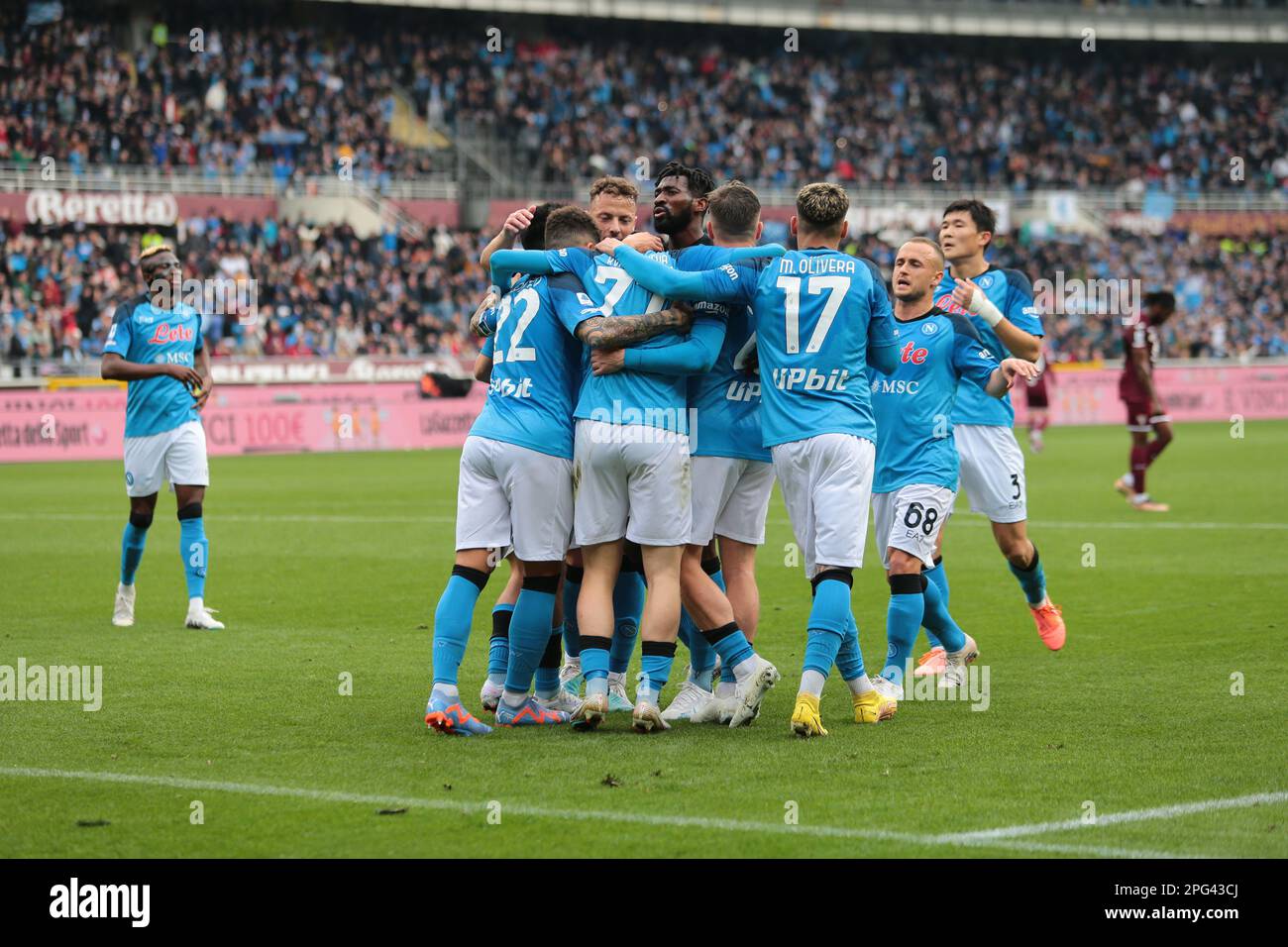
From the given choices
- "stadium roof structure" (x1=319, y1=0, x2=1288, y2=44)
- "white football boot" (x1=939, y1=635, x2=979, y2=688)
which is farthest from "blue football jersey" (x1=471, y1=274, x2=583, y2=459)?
"stadium roof structure" (x1=319, y1=0, x2=1288, y2=44)

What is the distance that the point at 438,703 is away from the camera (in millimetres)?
7320

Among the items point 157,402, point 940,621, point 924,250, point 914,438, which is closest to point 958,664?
point 940,621

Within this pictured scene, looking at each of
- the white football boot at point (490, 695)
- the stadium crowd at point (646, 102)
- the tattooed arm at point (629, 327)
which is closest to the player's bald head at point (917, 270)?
the tattooed arm at point (629, 327)

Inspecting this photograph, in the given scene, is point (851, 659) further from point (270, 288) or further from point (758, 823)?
point (270, 288)

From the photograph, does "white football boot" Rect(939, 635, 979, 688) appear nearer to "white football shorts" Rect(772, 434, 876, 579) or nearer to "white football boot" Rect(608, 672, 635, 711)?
"white football shorts" Rect(772, 434, 876, 579)

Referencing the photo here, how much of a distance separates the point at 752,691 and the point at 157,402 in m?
5.87

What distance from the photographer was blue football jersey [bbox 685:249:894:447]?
7.41 meters

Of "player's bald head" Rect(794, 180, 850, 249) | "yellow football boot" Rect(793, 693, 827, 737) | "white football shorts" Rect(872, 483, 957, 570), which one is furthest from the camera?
"white football shorts" Rect(872, 483, 957, 570)

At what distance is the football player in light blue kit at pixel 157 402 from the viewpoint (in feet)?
37.6

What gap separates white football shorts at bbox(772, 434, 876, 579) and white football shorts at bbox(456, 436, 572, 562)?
3.20 feet

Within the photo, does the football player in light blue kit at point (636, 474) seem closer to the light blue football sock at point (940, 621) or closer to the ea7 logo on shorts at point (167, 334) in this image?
the light blue football sock at point (940, 621)

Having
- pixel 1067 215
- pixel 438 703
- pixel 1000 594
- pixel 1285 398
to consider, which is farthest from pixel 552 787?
pixel 1067 215

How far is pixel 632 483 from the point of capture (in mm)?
7422

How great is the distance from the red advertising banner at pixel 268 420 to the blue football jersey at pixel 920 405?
1955 cm
